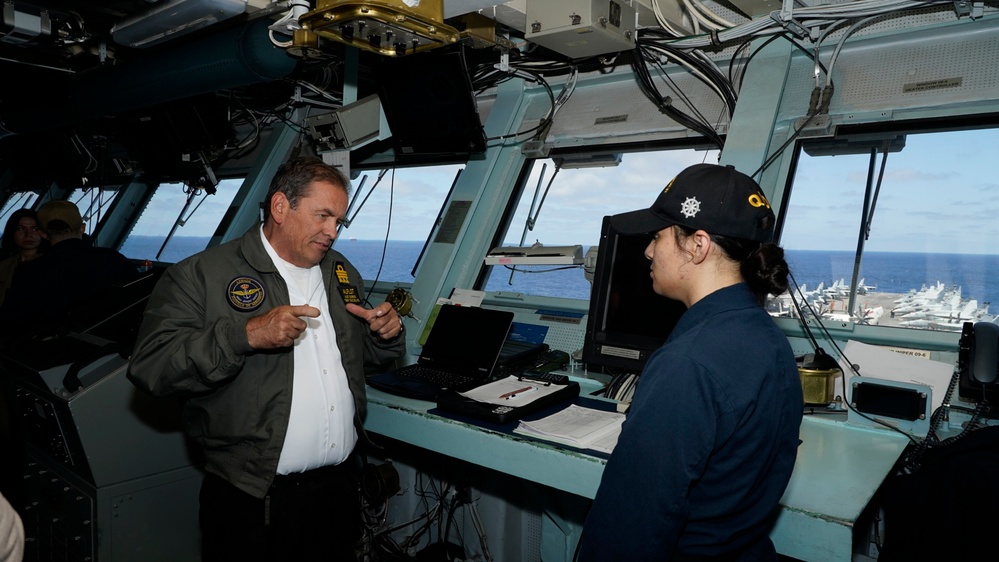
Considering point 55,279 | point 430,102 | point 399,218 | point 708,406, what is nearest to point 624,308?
point 708,406

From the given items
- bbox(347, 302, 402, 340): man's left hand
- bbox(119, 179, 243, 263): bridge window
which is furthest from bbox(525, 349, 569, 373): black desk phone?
bbox(119, 179, 243, 263): bridge window

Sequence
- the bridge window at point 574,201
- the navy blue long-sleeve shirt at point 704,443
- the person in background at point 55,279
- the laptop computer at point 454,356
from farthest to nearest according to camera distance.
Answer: the person in background at point 55,279 → the bridge window at point 574,201 → the laptop computer at point 454,356 → the navy blue long-sleeve shirt at point 704,443

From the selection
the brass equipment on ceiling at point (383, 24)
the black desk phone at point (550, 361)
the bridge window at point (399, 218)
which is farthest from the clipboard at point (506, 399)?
the bridge window at point (399, 218)

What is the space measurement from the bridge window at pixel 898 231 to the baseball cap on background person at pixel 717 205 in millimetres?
1296

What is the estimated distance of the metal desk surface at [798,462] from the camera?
142 cm

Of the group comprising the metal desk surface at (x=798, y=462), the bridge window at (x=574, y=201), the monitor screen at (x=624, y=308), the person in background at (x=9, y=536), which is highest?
the bridge window at (x=574, y=201)

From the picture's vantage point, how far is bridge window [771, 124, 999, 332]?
2.37 meters

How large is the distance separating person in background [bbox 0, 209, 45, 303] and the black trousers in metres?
3.28

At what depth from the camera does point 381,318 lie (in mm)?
2051

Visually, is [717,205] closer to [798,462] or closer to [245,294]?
[798,462]

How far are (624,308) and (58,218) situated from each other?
3036 millimetres

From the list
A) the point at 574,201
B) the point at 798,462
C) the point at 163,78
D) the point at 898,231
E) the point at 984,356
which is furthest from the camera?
the point at 574,201

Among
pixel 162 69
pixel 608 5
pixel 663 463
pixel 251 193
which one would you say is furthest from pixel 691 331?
pixel 251 193

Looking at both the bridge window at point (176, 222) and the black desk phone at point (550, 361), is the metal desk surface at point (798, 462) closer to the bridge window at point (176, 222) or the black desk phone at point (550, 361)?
the black desk phone at point (550, 361)
